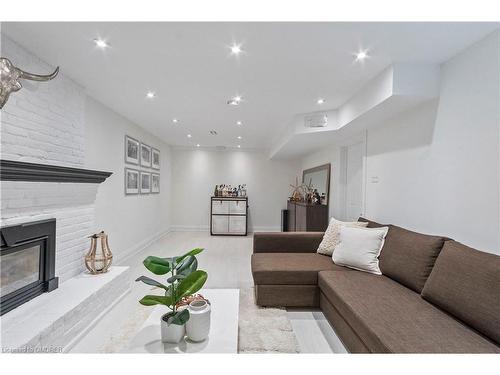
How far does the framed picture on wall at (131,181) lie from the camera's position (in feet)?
13.3

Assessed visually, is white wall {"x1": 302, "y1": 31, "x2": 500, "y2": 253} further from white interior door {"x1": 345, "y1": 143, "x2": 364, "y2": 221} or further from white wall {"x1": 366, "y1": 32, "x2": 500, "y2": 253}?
white interior door {"x1": 345, "y1": 143, "x2": 364, "y2": 221}

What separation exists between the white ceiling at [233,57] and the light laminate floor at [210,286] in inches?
88.6

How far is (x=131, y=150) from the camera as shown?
13.8 ft

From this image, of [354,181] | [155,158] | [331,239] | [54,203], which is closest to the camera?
[54,203]

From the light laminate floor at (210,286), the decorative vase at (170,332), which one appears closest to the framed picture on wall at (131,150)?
the light laminate floor at (210,286)

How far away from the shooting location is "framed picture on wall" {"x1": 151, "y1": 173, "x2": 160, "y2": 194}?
5311 millimetres

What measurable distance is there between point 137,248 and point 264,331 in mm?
3297

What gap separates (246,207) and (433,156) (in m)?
4.55

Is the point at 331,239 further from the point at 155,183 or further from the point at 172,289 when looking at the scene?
the point at 155,183

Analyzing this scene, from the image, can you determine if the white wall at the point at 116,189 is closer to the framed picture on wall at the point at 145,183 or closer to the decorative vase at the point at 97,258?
the framed picture on wall at the point at 145,183

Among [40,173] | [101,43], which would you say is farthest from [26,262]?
[101,43]

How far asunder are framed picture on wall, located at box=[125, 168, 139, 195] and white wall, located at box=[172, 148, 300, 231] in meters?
2.31

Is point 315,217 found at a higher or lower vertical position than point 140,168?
lower
